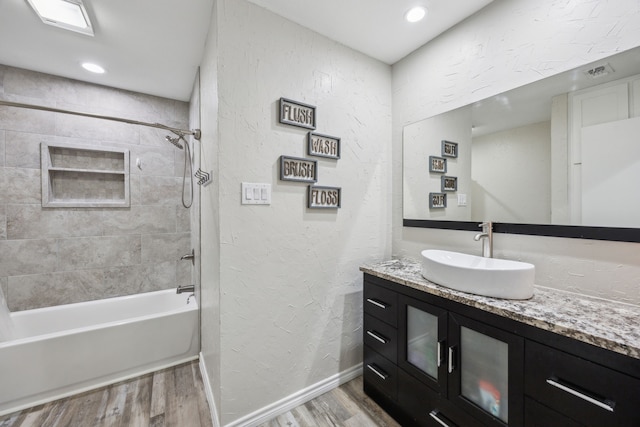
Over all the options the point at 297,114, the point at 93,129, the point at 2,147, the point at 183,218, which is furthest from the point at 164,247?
the point at 297,114

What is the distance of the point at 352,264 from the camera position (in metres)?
1.85

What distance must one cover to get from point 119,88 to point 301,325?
282cm

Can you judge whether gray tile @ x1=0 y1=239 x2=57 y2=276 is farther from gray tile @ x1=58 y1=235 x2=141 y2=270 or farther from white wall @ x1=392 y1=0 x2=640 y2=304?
white wall @ x1=392 y1=0 x2=640 y2=304

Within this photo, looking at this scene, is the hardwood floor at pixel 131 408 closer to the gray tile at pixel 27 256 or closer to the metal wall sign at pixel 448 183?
the gray tile at pixel 27 256

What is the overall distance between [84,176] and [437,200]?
3144mm

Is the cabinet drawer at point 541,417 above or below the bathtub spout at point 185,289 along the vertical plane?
above

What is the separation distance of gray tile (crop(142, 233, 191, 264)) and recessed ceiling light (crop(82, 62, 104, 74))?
152cm

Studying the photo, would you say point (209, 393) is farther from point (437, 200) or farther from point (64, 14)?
point (64, 14)

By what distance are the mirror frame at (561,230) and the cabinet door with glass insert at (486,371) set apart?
0.60m

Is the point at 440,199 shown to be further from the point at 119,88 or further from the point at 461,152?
the point at 119,88

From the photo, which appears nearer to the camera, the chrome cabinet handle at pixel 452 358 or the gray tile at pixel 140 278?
the chrome cabinet handle at pixel 452 358

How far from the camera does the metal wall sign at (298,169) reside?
4.92 feet

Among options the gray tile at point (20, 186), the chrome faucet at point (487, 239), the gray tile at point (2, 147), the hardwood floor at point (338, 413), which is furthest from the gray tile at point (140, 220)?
the chrome faucet at point (487, 239)

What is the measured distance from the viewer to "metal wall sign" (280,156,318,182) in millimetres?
1501
